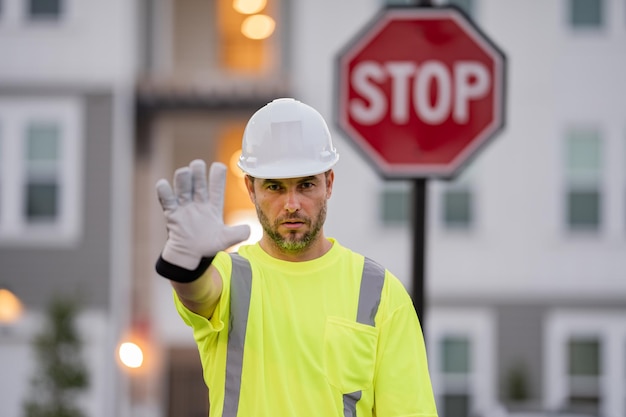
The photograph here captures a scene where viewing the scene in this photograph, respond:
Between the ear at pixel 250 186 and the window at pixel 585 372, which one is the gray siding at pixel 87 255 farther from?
the ear at pixel 250 186

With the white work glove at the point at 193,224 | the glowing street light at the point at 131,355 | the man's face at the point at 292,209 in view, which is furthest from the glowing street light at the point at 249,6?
the white work glove at the point at 193,224

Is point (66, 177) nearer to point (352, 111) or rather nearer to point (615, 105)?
point (615, 105)

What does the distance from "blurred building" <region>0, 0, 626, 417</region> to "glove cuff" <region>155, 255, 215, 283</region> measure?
14579 millimetres

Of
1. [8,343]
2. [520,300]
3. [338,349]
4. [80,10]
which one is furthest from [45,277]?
[338,349]

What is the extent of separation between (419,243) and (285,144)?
2.15 metres

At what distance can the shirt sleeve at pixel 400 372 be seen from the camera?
309 centimetres

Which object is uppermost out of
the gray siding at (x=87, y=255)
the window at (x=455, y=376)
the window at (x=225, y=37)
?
the window at (x=225, y=37)

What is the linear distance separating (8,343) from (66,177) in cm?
266

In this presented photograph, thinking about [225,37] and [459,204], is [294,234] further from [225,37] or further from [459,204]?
[225,37]

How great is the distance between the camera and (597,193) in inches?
694

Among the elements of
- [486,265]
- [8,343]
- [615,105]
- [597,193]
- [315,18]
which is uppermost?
[315,18]

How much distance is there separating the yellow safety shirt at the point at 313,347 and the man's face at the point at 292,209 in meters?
0.09

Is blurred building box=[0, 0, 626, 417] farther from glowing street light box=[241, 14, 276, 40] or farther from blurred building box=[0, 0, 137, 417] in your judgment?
glowing street light box=[241, 14, 276, 40]

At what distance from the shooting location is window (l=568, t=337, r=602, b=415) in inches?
696
